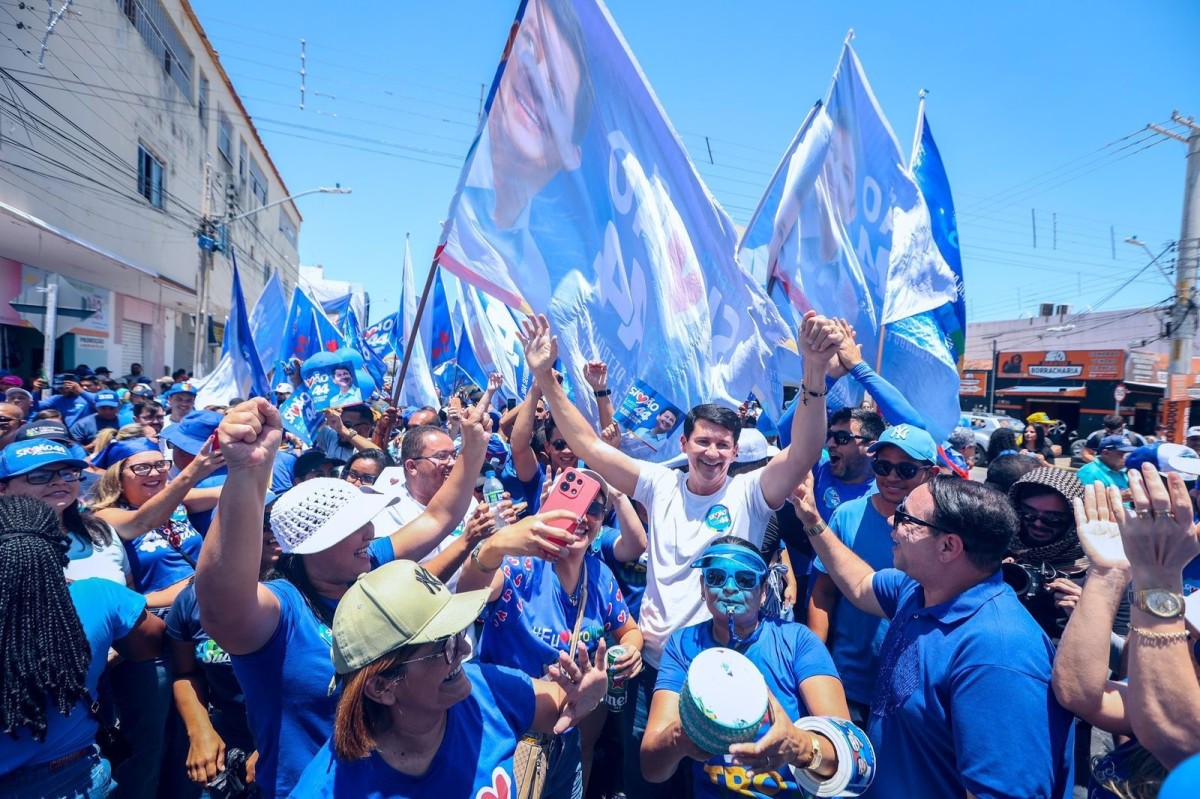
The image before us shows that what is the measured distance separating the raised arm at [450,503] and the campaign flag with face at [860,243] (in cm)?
317

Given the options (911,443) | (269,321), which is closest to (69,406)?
(269,321)

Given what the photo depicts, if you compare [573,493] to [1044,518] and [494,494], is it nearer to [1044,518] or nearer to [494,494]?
[494,494]

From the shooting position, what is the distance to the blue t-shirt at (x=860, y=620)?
2.73 m

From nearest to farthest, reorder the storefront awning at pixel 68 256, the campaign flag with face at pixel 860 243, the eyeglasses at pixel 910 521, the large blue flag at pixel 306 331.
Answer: the eyeglasses at pixel 910 521 < the campaign flag with face at pixel 860 243 < the large blue flag at pixel 306 331 < the storefront awning at pixel 68 256

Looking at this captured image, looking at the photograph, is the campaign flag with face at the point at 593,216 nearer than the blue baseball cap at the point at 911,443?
No

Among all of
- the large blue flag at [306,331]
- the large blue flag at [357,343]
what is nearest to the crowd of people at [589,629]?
the large blue flag at [306,331]

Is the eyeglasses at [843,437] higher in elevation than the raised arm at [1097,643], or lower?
higher

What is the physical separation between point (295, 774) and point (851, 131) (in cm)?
558

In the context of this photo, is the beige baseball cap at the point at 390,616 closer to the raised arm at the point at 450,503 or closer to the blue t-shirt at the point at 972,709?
the raised arm at the point at 450,503

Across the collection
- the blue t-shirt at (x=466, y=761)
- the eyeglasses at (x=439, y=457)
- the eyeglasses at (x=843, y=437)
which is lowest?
the blue t-shirt at (x=466, y=761)

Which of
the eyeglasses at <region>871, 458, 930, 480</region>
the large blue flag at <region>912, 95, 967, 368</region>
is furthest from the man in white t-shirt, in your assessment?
the large blue flag at <region>912, 95, 967, 368</region>

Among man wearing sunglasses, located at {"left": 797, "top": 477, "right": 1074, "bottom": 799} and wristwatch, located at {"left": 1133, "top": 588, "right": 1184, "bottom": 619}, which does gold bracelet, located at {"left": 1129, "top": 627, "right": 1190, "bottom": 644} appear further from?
man wearing sunglasses, located at {"left": 797, "top": 477, "right": 1074, "bottom": 799}

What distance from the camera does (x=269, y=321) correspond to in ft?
35.7

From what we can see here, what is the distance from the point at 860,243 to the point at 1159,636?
4.64m
